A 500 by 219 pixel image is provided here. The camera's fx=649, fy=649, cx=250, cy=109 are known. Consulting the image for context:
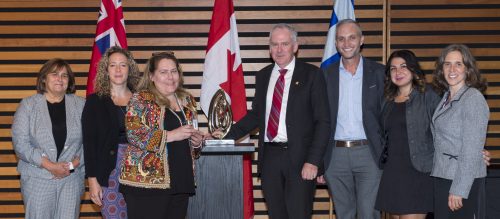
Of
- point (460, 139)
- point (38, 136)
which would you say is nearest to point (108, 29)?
point (38, 136)

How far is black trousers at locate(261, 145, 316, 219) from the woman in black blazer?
0.95 m

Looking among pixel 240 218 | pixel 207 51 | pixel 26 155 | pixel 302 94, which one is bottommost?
pixel 240 218

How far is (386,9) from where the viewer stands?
6.50 meters

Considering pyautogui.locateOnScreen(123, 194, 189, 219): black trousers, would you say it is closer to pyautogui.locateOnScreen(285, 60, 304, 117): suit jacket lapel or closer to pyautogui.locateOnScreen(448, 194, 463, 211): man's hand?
pyautogui.locateOnScreen(285, 60, 304, 117): suit jacket lapel

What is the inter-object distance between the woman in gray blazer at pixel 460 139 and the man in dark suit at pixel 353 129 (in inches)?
Answer: 19.4

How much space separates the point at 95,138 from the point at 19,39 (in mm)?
2769

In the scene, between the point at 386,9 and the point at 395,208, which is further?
the point at 386,9

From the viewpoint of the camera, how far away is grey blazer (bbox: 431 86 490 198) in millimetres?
3883

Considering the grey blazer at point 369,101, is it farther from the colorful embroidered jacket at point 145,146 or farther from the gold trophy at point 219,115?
the colorful embroidered jacket at point 145,146

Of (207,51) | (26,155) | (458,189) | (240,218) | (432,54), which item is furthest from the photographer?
(432,54)

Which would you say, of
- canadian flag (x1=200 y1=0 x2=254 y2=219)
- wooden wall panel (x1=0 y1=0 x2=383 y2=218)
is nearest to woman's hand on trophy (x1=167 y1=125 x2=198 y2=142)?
canadian flag (x1=200 y1=0 x2=254 y2=219)

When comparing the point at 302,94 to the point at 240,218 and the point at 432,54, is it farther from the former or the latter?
the point at 432,54

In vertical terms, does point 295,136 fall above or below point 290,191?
above

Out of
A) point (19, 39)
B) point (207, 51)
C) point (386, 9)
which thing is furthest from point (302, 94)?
point (19, 39)
